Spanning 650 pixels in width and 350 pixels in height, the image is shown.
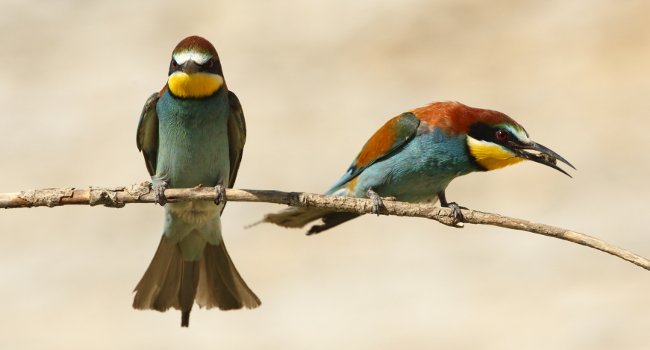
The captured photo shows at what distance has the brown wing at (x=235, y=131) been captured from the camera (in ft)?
12.4

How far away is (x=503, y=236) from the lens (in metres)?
5.94

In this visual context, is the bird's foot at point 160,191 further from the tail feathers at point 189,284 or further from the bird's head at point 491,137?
the bird's head at point 491,137

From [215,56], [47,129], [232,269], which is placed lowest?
[232,269]

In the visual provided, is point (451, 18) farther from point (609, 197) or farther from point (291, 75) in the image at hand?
point (609, 197)

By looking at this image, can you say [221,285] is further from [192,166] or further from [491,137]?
[491,137]

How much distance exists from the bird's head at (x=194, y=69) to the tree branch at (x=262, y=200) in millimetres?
433

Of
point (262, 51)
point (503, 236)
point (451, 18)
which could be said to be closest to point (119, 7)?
point (262, 51)

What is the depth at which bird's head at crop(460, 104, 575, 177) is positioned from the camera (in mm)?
3672

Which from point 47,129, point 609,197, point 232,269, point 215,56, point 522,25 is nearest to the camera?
point 215,56

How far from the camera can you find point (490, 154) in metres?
3.70

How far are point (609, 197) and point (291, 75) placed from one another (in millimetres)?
1697

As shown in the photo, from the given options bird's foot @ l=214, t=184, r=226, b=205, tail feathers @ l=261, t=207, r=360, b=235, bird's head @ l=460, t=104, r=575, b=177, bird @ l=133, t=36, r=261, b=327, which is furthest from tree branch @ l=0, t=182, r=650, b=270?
tail feathers @ l=261, t=207, r=360, b=235

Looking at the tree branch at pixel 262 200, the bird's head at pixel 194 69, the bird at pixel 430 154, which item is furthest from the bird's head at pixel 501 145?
the bird's head at pixel 194 69

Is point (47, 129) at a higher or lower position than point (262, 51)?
lower
